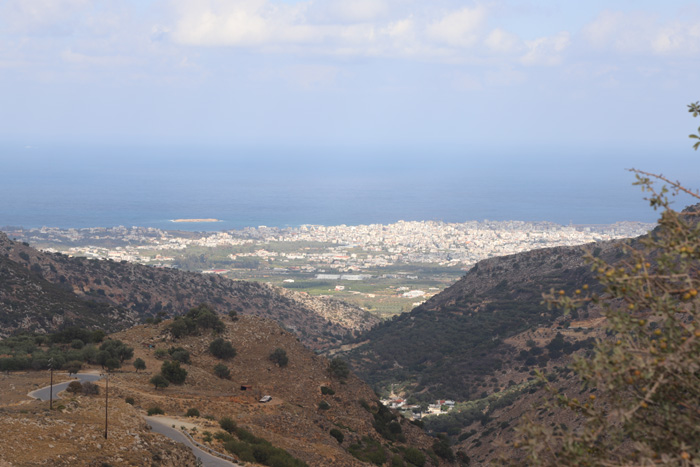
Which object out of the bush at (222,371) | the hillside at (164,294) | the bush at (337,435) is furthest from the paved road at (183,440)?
the hillside at (164,294)

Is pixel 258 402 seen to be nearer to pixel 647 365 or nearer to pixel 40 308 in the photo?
pixel 647 365

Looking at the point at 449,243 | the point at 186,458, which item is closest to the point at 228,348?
the point at 186,458

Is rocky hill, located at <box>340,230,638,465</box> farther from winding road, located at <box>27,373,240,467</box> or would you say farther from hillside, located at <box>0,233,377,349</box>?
winding road, located at <box>27,373,240,467</box>

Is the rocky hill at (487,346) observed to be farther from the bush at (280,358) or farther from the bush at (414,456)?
the bush at (280,358)

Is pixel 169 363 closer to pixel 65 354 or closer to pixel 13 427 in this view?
pixel 65 354

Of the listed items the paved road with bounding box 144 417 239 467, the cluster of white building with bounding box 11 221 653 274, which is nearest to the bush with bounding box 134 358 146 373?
the paved road with bounding box 144 417 239 467

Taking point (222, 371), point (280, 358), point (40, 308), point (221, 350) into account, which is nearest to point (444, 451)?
point (280, 358)
